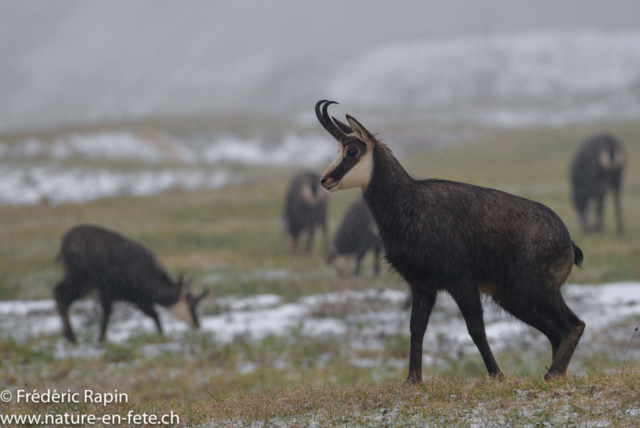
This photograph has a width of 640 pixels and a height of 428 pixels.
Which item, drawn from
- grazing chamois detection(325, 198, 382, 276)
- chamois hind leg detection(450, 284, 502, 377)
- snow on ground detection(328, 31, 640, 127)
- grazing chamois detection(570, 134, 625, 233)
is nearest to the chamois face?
chamois hind leg detection(450, 284, 502, 377)

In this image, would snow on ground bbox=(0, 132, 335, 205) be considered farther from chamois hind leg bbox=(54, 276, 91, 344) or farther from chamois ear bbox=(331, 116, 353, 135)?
chamois ear bbox=(331, 116, 353, 135)

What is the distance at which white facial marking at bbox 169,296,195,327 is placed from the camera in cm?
1092

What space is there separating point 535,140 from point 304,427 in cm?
4039

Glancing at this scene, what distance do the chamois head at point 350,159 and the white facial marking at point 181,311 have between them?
248 inches

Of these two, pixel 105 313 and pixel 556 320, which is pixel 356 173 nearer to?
pixel 556 320

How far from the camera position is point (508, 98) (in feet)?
292

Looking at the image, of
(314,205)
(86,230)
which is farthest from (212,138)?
(86,230)

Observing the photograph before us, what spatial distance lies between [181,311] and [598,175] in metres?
13.0

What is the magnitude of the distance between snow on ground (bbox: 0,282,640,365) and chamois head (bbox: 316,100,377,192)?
13.9 ft

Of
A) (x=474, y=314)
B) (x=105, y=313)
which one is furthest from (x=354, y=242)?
(x=474, y=314)

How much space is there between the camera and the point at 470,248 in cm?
515

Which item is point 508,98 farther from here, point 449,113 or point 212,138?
point 212,138

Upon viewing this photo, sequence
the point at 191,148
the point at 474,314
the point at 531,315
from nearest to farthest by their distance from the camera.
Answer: the point at 474,314, the point at 531,315, the point at 191,148

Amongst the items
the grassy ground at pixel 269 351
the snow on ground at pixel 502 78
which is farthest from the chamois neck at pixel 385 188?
the snow on ground at pixel 502 78
